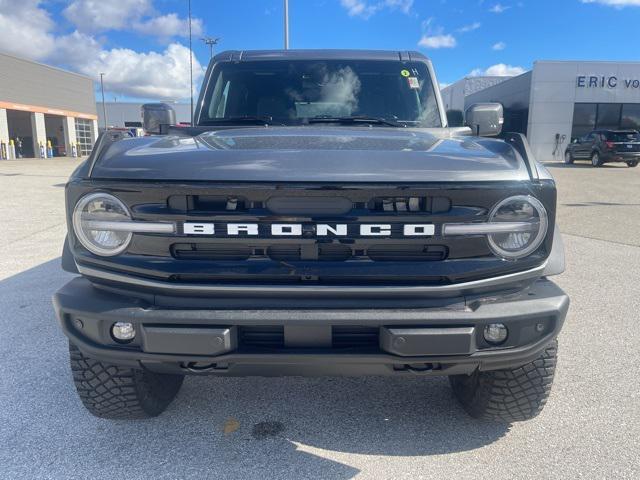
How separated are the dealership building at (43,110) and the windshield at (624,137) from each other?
35.9 metres

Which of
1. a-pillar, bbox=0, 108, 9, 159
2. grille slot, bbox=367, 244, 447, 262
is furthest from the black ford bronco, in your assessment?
a-pillar, bbox=0, 108, 9, 159

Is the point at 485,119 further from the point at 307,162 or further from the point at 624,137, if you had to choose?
the point at 624,137

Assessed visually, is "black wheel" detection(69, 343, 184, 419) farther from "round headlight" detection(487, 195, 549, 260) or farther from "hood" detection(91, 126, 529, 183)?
"round headlight" detection(487, 195, 549, 260)

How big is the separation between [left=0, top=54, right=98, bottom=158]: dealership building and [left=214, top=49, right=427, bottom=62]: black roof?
36086 millimetres

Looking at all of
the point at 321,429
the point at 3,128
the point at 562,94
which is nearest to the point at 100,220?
the point at 321,429

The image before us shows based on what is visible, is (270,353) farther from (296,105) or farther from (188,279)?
(296,105)

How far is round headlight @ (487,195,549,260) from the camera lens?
2.01 metres

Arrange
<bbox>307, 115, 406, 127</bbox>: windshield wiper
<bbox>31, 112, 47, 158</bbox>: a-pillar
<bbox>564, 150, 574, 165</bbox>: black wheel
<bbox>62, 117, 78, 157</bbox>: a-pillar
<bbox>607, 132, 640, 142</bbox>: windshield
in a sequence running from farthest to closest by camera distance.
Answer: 1. <bbox>62, 117, 78, 157</bbox>: a-pillar
2. <bbox>31, 112, 47, 158</bbox>: a-pillar
3. <bbox>564, 150, 574, 165</bbox>: black wheel
4. <bbox>607, 132, 640, 142</bbox>: windshield
5. <bbox>307, 115, 406, 127</bbox>: windshield wiper

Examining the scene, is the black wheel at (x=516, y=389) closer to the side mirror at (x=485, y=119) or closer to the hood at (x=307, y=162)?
the hood at (x=307, y=162)

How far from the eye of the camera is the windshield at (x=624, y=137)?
22.4 meters

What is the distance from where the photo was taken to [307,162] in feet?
6.56

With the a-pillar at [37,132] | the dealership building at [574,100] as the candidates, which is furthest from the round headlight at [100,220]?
the a-pillar at [37,132]

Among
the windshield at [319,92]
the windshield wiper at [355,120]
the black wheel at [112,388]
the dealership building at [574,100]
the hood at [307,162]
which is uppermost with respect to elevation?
the dealership building at [574,100]

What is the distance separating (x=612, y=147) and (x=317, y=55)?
23.3 meters
